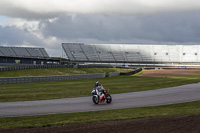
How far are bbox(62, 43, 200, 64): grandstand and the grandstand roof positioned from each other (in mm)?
21797

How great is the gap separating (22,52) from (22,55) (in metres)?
2.01

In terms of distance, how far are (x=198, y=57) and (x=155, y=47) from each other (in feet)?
57.8

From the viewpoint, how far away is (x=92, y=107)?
18656 mm

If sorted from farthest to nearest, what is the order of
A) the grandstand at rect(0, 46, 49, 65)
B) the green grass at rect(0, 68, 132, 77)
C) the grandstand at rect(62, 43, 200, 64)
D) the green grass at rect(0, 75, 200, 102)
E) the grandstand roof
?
the grandstand at rect(62, 43, 200, 64), the grandstand roof, the grandstand at rect(0, 46, 49, 65), the green grass at rect(0, 68, 132, 77), the green grass at rect(0, 75, 200, 102)

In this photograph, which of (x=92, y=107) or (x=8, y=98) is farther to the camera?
(x=8, y=98)

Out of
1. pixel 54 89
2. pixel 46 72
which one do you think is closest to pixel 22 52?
pixel 46 72

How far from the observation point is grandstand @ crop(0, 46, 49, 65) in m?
73.8

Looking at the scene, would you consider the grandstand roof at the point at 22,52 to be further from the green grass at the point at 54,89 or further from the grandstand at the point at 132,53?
the green grass at the point at 54,89

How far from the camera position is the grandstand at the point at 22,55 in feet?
242

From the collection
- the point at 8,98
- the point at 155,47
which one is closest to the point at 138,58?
the point at 155,47

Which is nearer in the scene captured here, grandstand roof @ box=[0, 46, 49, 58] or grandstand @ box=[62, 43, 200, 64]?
grandstand roof @ box=[0, 46, 49, 58]

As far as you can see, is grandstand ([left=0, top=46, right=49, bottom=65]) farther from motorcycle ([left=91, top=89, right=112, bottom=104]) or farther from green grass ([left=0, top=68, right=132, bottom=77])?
motorcycle ([left=91, top=89, right=112, bottom=104])

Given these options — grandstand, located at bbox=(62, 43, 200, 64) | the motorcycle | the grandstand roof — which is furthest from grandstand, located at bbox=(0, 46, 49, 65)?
the motorcycle

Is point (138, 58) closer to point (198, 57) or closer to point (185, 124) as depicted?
point (198, 57)
